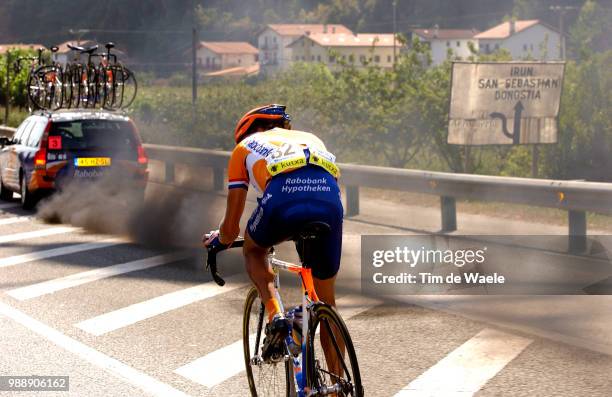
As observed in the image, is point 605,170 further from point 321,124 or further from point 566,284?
point 566,284

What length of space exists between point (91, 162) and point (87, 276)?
578 centimetres

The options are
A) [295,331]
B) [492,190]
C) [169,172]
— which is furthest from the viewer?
[169,172]

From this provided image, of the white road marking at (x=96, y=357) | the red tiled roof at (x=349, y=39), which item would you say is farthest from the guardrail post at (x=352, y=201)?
the red tiled roof at (x=349, y=39)

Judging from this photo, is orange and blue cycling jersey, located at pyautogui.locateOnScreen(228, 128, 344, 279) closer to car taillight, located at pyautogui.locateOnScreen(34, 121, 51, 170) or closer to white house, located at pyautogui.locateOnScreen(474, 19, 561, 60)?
car taillight, located at pyautogui.locateOnScreen(34, 121, 51, 170)

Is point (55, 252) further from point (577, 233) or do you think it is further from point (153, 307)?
point (577, 233)

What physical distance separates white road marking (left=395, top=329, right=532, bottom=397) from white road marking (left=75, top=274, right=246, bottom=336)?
286 centimetres

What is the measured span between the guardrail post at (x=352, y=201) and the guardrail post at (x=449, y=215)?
2.33 metres

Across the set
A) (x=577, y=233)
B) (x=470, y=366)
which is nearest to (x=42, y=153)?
(x=577, y=233)

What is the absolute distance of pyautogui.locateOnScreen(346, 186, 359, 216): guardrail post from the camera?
15547mm

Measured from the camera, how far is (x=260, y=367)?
5.62 meters

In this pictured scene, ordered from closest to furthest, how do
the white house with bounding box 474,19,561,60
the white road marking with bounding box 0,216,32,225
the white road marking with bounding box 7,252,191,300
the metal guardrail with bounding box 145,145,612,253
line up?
the white road marking with bounding box 7,252,191,300, the metal guardrail with bounding box 145,145,612,253, the white road marking with bounding box 0,216,32,225, the white house with bounding box 474,19,561,60

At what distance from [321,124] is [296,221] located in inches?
801

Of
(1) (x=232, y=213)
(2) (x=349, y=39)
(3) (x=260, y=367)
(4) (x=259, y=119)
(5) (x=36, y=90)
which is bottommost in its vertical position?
(3) (x=260, y=367)

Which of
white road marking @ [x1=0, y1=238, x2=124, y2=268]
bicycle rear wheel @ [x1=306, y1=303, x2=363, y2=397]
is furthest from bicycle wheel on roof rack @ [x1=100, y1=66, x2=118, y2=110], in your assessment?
bicycle rear wheel @ [x1=306, y1=303, x2=363, y2=397]
